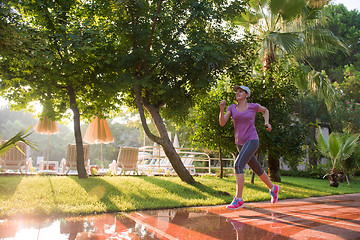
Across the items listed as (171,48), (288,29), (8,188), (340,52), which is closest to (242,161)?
(171,48)

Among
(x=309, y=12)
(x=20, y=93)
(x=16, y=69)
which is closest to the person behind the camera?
(x=16, y=69)

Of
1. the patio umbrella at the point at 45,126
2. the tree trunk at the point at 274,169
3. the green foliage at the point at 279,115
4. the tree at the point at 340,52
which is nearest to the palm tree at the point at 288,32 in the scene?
the tree trunk at the point at 274,169

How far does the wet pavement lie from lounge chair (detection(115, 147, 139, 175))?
719cm

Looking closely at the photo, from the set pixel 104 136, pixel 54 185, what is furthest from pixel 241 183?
pixel 104 136

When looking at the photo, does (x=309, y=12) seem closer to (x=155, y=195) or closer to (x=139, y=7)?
(x=139, y=7)

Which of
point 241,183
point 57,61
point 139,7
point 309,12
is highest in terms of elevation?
point 309,12

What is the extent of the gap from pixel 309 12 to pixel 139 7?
27.7 feet

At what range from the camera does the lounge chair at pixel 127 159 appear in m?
11.9

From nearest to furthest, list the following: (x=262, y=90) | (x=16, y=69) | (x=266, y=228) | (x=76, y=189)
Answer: (x=266, y=228), (x=76, y=189), (x=16, y=69), (x=262, y=90)

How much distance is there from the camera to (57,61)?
777 cm

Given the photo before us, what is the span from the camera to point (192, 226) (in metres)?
3.92

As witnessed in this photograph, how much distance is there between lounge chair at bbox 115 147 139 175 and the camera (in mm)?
11922

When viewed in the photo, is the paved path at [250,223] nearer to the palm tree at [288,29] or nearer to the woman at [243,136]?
the woman at [243,136]

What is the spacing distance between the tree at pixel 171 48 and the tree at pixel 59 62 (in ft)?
2.22
